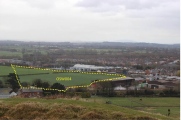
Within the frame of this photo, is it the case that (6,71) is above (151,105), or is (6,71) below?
above

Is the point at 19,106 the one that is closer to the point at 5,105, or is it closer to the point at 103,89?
the point at 5,105

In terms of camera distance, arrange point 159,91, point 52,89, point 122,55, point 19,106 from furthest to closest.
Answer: point 122,55 → point 159,91 → point 52,89 → point 19,106

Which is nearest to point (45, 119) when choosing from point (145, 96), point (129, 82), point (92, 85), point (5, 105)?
point (5, 105)

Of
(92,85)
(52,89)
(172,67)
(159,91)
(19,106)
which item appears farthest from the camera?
(172,67)

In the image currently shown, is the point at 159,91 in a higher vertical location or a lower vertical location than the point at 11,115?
lower

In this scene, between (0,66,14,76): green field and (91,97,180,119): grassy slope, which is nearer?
(91,97,180,119): grassy slope

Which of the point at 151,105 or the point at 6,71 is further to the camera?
the point at 6,71

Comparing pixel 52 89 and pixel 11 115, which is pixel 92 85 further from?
pixel 11 115

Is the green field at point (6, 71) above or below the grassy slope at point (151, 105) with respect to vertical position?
above

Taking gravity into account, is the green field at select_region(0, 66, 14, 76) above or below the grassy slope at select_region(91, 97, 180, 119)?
above

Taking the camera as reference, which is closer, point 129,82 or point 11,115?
point 11,115

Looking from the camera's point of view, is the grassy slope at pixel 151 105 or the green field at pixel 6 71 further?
the green field at pixel 6 71
